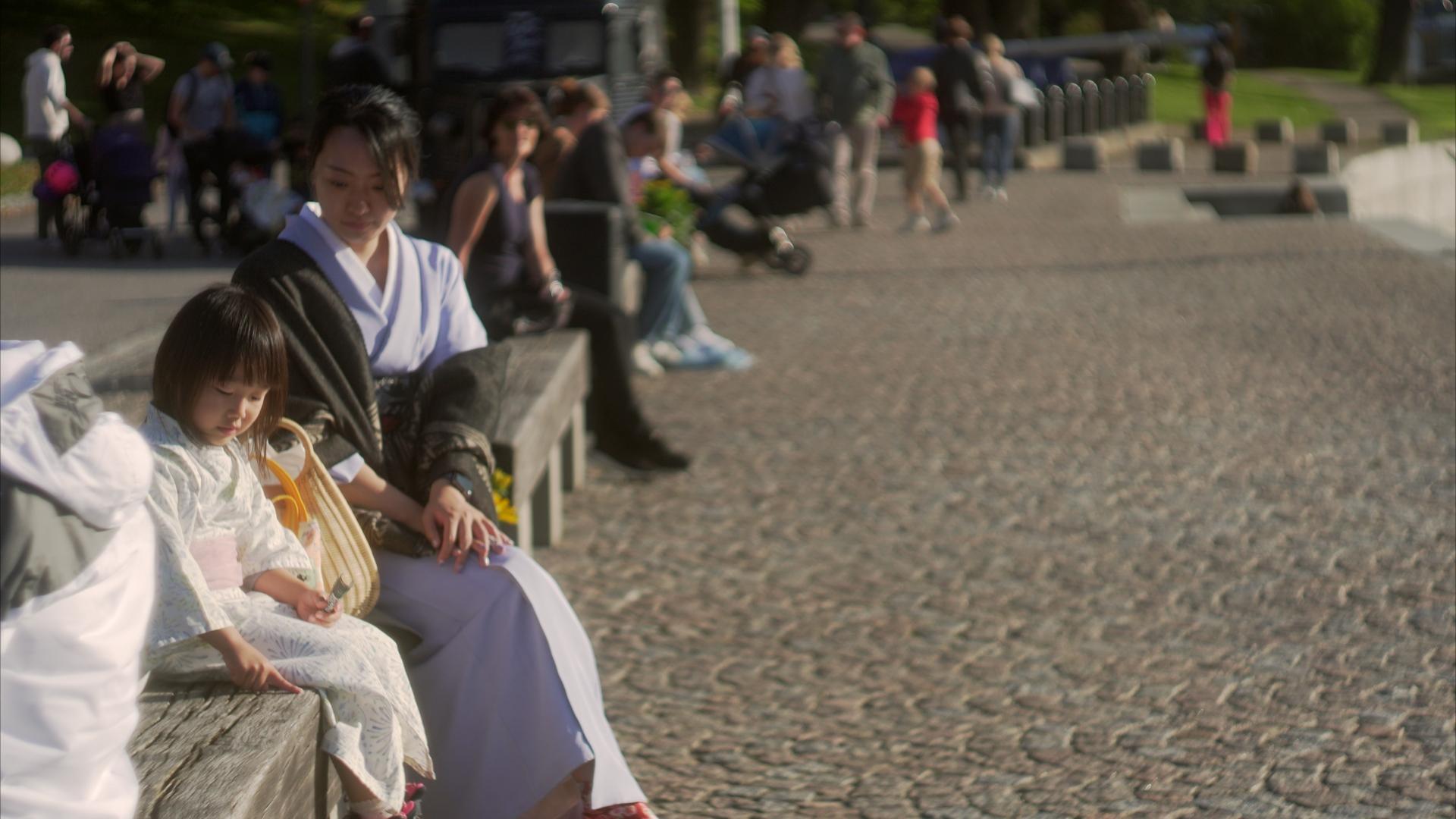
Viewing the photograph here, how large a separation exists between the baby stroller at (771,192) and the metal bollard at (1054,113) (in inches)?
565

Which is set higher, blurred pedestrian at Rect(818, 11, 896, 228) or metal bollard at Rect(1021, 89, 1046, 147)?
blurred pedestrian at Rect(818, 11, 896, 228)

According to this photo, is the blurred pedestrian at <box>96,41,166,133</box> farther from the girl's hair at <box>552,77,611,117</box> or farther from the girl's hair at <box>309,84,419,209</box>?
the girl's hair at <box>552,77,611,117</box>

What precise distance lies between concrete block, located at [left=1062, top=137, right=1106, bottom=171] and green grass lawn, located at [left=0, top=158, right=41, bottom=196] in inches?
826

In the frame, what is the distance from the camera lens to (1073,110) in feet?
93.9

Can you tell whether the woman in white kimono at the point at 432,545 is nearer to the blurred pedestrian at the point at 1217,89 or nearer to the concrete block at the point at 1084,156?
the concrete block at the point at 1084,156

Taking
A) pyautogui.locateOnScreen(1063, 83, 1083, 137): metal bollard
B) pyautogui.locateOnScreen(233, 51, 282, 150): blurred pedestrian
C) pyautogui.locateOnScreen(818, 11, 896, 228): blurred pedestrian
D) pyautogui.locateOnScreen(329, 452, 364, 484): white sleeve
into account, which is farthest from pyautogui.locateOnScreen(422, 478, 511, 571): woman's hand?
pyautogui.locateOnScreen(1063, 83, 1083, 137): metal bollard

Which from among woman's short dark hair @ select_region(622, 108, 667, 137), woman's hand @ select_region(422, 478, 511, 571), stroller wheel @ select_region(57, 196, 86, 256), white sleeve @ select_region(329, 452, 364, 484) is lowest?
woman's hand @ select_region(422, 478, 511, 571)

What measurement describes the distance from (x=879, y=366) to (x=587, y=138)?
6.40 feet

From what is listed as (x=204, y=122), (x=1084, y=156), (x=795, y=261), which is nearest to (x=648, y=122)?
(x=795, y=261)

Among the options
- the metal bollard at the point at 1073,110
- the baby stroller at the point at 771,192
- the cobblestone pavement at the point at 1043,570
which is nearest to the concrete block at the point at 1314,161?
the metal bollard at the point at 1073,110

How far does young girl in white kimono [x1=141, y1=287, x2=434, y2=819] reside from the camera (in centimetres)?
289

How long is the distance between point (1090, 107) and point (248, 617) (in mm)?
27708

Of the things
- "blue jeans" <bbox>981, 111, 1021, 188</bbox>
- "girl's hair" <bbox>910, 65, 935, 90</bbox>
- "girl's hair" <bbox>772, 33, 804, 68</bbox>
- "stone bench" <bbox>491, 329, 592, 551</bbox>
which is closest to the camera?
"stone bench" <bbox>491, 329, 592, 551</bbox>

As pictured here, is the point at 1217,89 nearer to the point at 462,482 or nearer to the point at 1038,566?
the point at 1038,566
